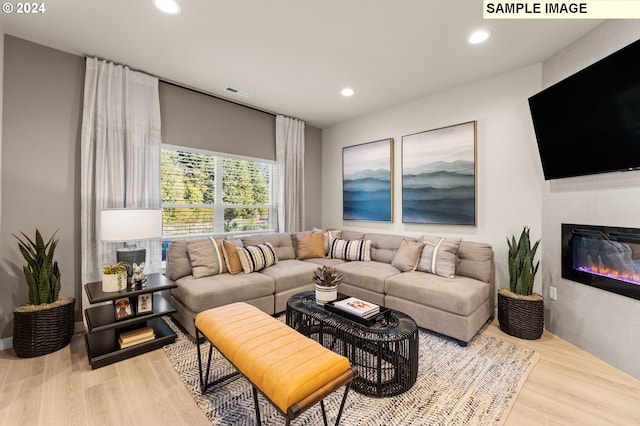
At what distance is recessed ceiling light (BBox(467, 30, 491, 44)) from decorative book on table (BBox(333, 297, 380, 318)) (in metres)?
2.41

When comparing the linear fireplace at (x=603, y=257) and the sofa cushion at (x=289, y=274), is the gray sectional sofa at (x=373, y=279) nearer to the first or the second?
the sofa cushion at (x=289, y=274)

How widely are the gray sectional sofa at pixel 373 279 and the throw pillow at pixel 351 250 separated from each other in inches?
4.9

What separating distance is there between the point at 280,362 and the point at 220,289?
58.6 inches

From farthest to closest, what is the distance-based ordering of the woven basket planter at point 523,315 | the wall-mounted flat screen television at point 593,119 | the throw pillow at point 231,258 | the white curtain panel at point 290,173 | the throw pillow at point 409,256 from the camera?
the white curtain panel at point 290,173 → the throw pillow at point 409,256 → the throw pillow at point 231,258 → the woven basket planter at point 523,315 → the wall-mounted flat screen television at point 593,119

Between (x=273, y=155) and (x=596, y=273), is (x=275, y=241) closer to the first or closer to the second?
(x=273, y=155)

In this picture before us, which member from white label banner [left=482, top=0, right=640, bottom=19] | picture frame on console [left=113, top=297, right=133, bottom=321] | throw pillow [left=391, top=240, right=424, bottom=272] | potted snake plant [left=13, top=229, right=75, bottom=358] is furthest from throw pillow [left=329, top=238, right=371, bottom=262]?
potted snake plant [left=13, top=229, right=75, bottom=358]

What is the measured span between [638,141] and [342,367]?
8.24ft

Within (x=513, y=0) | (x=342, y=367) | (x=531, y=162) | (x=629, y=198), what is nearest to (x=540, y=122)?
(x=531, y=162)

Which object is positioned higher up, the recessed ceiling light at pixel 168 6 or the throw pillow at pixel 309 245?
the recessed ceiling light at pixel 168 6

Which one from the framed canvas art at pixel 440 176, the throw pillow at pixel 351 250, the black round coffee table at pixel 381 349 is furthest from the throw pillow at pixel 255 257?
the framed canvas art at pixel 440 176

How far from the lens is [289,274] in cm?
313

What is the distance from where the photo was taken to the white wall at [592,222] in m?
2.02

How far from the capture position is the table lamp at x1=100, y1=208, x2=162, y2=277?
7.47ft

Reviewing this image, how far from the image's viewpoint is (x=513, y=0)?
2.03m
